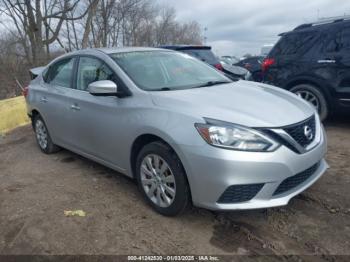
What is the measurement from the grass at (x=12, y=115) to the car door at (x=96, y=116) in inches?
166

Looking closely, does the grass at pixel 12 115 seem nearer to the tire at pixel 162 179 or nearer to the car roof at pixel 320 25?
the tire at pixel 162 179

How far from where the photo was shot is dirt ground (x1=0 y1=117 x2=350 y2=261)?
9.78 ft

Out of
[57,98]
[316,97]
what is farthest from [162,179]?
Result: [316,97]

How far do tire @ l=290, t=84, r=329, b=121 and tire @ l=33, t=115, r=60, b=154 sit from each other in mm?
4342

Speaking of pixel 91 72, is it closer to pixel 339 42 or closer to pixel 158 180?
pixel 158 180

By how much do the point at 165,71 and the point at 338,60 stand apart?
3416 mm

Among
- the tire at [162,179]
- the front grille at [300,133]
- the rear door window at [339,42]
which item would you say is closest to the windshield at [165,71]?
the tire at [162,179]

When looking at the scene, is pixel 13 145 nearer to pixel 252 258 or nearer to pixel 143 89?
pixel 143 89

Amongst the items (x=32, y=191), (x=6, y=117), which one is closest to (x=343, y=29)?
(x=32, y=191)

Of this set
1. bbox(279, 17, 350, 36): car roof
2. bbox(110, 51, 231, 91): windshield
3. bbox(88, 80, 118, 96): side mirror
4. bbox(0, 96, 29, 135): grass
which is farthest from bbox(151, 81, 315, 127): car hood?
bbox(0, 96, 29, 135): grass

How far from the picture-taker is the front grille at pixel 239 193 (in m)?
2.92

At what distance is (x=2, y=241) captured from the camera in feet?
10.6

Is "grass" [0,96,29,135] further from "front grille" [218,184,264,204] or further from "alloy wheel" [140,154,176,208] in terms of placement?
"front grille" [218,184,264,204]

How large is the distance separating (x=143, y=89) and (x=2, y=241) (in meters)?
1.93
